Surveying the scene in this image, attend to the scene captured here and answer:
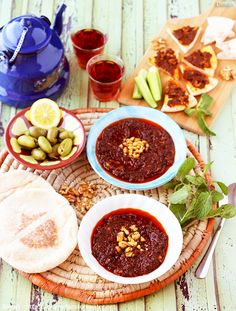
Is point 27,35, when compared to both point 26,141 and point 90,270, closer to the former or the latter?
point 26,141

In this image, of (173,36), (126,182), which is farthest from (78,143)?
(173,36)

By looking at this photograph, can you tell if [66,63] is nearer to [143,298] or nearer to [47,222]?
[47,222]

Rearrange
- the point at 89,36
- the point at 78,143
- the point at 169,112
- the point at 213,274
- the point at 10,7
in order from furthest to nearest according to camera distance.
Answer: the point at 10,7 → the point at 89,36 → the point at 169,112 → the point at 78,143 → the point at 213,274

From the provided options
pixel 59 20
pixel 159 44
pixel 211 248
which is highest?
pixel 59 20

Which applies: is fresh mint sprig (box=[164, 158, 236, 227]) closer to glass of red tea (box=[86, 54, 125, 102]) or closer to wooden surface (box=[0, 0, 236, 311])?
wooden surface (box=[0, 0, 236, 311])

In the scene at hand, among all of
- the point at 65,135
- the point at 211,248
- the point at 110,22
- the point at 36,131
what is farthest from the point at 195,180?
the point at 110,22

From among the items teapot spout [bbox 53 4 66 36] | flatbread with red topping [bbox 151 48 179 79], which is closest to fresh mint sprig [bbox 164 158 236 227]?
flatbread with red topping [bbox 151 48 179 79]
